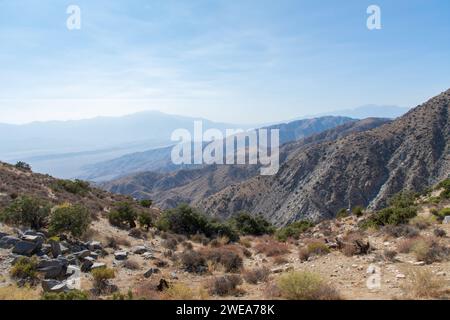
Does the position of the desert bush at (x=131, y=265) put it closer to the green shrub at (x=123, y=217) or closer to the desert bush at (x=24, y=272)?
the desert bush at (x=24, y=272)

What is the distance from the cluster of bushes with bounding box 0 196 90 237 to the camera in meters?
14.6

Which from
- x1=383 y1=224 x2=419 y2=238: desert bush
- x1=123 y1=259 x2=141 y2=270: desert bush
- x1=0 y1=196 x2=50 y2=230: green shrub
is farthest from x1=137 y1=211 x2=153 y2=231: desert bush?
x1=383 y1=224 x2=419 y2=238: desert bush

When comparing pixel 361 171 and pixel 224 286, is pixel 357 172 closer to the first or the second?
pixel 361 171

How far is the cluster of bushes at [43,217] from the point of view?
1456cm

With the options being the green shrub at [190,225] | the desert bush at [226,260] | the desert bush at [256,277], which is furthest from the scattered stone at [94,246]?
the green shrub at [190,225]

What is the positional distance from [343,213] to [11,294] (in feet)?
85.2

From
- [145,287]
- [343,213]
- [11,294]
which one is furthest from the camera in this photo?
Result: [343,213]

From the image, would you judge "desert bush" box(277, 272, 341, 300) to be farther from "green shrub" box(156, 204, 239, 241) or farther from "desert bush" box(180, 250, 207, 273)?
"green shrub" box(156, 204, 239, 241)

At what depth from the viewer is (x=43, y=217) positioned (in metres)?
15.6

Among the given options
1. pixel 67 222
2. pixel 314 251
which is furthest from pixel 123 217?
pixel 314 251

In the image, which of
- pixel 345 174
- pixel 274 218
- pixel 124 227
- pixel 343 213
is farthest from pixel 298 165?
pixel 124 227
